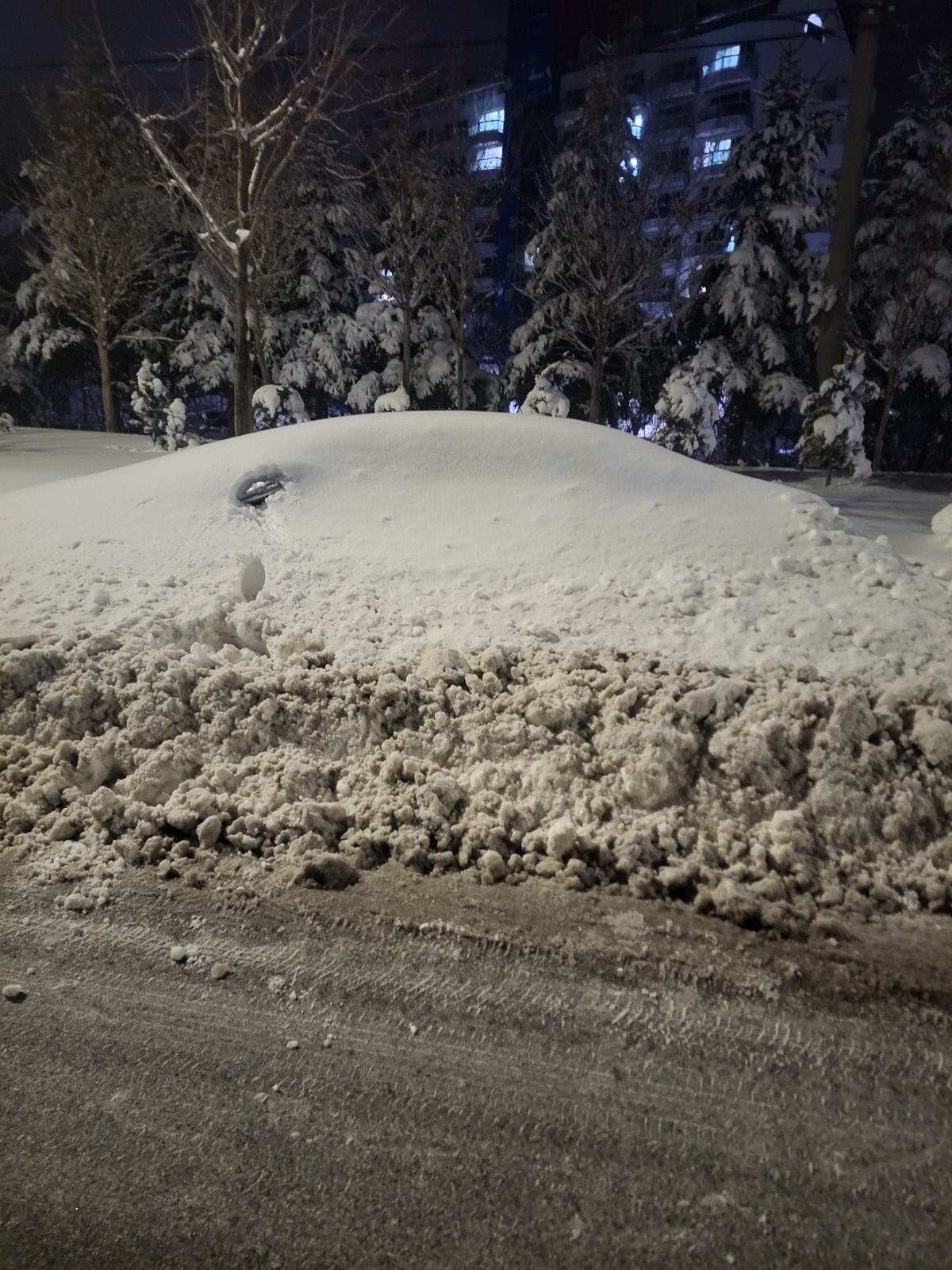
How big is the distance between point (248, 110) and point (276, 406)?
15.7 feet

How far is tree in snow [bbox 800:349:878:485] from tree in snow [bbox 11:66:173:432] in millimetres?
11279

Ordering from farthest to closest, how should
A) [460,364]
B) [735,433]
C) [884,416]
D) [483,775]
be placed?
[735,433], [460,364], [884,416], [483,775]

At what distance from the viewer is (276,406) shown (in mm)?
13844

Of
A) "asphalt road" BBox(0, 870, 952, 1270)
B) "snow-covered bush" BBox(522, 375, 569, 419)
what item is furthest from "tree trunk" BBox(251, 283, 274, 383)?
"asphalt road" BBox(0, 870, 952, 1270)

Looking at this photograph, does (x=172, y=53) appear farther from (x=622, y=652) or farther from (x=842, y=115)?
(x=622, y=652)

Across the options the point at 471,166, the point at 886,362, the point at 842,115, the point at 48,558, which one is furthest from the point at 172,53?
the point at 886,362

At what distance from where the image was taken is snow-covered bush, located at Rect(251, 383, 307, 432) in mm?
13812

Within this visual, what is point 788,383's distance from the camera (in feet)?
49.4

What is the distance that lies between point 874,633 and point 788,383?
12915 millimetres

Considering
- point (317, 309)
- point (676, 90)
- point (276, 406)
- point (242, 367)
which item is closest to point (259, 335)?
point (276, 406)

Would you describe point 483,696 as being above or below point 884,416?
below

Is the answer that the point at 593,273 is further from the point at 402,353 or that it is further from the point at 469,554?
the point at 469,554

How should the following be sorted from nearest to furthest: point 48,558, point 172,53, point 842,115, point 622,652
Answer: point 622,652
point 48,558
point 172,53
point 842,115

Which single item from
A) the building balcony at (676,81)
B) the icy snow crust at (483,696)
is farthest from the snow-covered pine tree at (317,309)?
the icy snow crust at (483,696)
